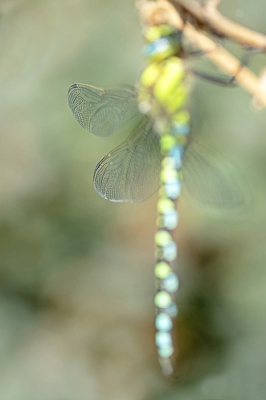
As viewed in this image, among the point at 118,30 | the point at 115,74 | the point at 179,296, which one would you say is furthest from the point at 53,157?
the point at 179,296

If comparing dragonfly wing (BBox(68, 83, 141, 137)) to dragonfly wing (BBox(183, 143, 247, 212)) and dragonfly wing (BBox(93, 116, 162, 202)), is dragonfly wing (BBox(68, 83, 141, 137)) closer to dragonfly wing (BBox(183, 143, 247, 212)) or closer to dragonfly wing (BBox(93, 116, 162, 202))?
dragonfly wing (BBox(93, 116, 162, 202))

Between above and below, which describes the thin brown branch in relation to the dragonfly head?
below

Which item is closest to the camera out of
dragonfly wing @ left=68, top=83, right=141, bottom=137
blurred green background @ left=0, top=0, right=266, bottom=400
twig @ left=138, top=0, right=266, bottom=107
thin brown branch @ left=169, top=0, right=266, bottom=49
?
thin brown branch @ left=169, top=0, right=266, bottom=49

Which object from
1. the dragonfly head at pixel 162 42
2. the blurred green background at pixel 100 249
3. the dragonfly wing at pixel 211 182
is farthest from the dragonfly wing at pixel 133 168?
the blurred green background at pixel 100 249

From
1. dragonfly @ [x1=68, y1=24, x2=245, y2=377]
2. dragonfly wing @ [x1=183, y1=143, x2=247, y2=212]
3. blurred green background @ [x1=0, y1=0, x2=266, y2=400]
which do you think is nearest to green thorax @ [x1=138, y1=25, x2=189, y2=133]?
dragonfly @ [x1=68, y1=24, x2=245, y2=377]

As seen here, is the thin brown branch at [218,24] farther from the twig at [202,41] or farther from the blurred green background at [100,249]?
the blurred green background at [100,249]

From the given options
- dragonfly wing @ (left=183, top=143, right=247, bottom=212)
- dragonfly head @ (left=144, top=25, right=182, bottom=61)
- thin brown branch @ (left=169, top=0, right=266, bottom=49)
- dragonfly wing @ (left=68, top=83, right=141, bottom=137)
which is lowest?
dragonfly wing @ (left=183, top=143, right=247, bottom=212)

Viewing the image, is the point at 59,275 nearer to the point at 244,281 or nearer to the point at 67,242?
the point at 67,242

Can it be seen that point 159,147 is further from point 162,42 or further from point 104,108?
point 162,42
